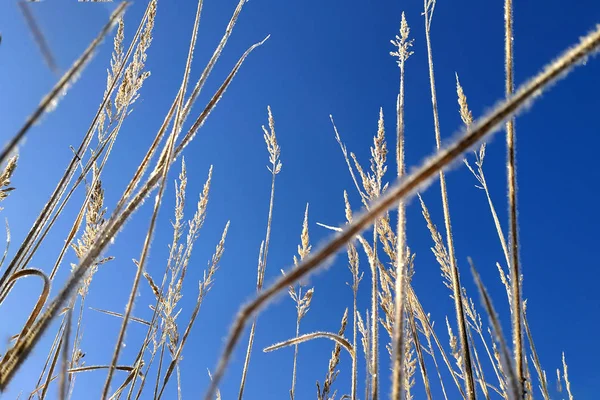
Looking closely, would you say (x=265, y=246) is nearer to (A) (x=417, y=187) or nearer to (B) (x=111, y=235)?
(B) (x=111, y=235)

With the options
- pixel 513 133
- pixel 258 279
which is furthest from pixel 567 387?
pixel 513 133

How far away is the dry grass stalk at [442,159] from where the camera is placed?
304 millimetres

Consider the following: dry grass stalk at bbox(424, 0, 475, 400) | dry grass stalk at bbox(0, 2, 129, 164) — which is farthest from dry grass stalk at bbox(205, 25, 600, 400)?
dry grass stalk at bbox(424, 0, 475, 400)

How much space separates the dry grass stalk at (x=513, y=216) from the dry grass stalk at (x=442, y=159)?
0.33m

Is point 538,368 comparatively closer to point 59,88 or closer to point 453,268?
point 453,268

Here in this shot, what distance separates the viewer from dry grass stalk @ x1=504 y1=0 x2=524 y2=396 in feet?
2.14

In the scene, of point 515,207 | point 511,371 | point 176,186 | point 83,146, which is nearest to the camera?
point 511,371

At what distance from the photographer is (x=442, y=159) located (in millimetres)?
316

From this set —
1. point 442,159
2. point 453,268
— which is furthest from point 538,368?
point 442,159

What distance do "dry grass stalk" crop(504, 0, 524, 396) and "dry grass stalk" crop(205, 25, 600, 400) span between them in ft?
1.07

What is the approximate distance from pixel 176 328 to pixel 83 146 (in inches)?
46.6

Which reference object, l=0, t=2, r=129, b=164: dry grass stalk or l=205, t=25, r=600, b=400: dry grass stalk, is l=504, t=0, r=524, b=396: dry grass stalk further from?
l=0, t=2, r=129, b=164: dry grass stalk

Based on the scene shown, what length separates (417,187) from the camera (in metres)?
0.33

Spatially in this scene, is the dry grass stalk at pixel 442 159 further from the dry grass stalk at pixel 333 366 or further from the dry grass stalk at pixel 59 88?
the dry grass stalk at pixel 333 366
